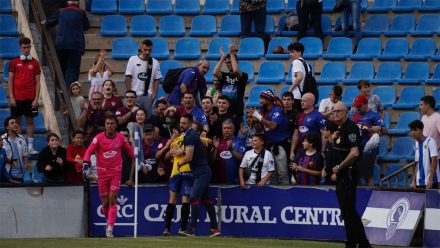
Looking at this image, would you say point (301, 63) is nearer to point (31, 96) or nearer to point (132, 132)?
point (132, 132)

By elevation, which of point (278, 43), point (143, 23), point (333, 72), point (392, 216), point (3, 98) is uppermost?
point (143, 23)

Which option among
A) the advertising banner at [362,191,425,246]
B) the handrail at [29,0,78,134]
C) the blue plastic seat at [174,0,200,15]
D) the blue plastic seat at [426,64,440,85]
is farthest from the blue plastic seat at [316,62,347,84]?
the advertising banner at [362,191,425,246]

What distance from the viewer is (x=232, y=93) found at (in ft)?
67.7

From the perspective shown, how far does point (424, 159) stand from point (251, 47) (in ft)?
20.0

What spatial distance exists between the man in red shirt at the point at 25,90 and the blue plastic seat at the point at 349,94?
546 cm

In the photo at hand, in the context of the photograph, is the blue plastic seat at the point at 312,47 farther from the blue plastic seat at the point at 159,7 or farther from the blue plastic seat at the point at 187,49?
the blue plastic seat at the point at 159,7

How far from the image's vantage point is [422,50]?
23.0 m

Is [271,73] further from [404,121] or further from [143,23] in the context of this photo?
[143,23]

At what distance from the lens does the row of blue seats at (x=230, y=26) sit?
929 inches

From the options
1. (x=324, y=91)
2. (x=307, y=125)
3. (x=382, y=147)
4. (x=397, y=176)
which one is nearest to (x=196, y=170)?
(x=307, y=125)

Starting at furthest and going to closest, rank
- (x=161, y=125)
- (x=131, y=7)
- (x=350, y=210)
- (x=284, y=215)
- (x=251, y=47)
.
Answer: (x=131, y=7)
(x=251, y=47)
(x=161, y=125)
(x=284, y=215)
(x=350, y=210)

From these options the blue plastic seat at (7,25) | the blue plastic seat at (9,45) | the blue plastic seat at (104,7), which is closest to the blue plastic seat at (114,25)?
the blue plastic seat at (104,7)

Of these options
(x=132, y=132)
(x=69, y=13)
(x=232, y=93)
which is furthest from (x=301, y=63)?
(x=69, y=13)

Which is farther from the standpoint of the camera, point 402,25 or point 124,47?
point 124,47
